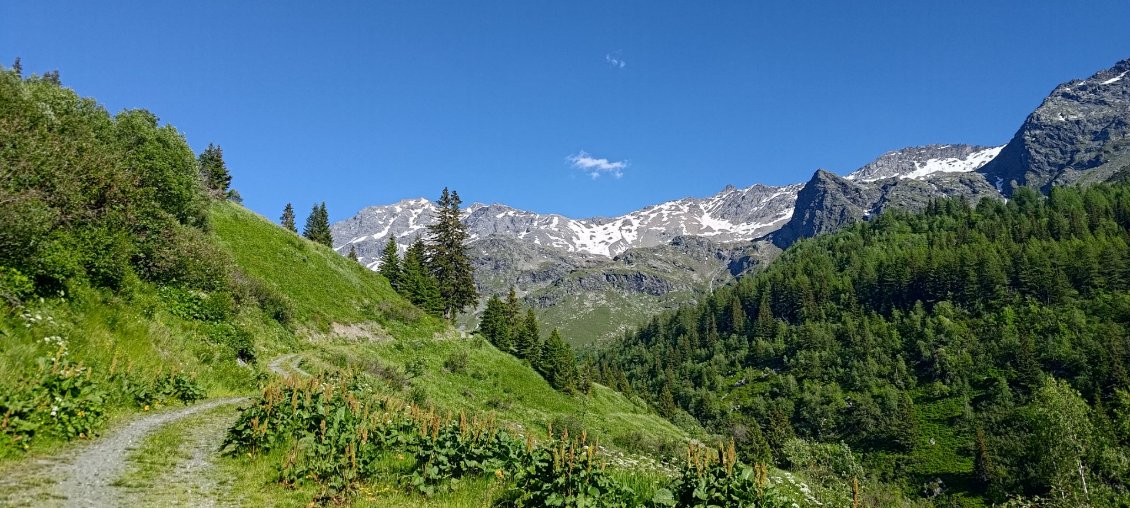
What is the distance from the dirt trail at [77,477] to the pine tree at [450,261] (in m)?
66.8

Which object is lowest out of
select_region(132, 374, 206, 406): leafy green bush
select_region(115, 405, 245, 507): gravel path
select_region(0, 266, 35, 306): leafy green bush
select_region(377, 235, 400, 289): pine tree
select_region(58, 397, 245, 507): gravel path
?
select_region(115, 405, 245, 507): gravel path

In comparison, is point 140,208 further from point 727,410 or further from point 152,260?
point 727,410

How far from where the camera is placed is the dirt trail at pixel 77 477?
804 centimetres

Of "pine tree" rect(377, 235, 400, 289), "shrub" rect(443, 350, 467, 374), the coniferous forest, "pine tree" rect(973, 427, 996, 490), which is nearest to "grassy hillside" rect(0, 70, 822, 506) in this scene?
"shrub" rect(443, 350, 467, 374)

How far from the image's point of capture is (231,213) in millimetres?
54000

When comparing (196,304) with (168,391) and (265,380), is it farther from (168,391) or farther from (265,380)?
(168,391)

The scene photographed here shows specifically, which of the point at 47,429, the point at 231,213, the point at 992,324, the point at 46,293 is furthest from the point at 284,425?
the point at 992,324

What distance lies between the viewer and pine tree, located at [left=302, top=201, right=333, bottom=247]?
110m

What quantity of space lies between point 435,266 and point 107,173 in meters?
56.9

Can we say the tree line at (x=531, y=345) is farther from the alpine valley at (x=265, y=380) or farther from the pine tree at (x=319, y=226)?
the pine tree at (x=319, y=226)

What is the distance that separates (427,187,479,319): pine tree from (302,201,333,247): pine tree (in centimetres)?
4107

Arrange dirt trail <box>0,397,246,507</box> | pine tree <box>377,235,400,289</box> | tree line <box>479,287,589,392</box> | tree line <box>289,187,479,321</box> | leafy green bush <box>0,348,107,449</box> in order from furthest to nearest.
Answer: pine tree <box>377,235,400,289</box>
tree line <box>289,187,479,321</box>
tree line <box>479,287,589,392</box>
leafy green bush <box>0,348,107,449</box>
dirt trail <box>0,397,246,507</box>

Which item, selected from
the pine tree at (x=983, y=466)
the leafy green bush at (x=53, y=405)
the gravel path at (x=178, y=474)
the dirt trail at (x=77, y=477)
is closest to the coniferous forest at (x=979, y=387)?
the pine tree at (x=983, y=466)

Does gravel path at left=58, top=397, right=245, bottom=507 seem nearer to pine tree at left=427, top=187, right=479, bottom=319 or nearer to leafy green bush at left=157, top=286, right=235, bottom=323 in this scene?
leafy green bush at left=157, top=286, right=235, bottom=323
